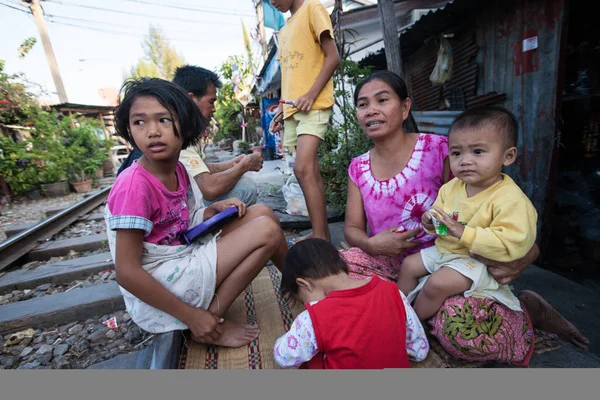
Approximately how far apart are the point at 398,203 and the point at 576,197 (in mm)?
4173

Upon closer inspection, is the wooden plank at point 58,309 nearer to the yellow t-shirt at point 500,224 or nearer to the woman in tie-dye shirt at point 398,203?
the woman in tie-dye shirt at point 398,203

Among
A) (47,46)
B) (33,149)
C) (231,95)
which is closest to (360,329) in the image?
(33,149)

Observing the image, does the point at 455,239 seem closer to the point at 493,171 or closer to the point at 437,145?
the point at 493,171

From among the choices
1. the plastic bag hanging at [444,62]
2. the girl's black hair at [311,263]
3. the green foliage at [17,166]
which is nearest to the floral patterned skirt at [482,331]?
the girl's black hair at [311,263]

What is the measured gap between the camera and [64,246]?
3914 mm

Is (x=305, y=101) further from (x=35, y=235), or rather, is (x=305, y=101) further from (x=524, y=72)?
(x=35, y=235)

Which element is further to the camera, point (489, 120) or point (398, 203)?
point (398, 203)

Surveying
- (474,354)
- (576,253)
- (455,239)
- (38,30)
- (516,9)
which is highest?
(38,30)

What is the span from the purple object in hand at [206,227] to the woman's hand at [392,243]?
2.88ft

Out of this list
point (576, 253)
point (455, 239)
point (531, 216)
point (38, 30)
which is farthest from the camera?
point (38, 30)

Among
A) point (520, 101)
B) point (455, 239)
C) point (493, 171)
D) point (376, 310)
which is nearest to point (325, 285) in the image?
point (376, 310)

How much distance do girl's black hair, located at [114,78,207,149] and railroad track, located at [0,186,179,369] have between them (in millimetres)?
1095

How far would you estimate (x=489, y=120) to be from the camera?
56.6 inches

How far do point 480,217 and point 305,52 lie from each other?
6.57 feet
